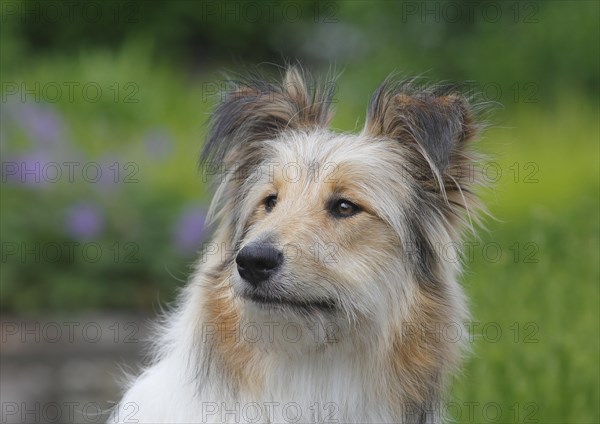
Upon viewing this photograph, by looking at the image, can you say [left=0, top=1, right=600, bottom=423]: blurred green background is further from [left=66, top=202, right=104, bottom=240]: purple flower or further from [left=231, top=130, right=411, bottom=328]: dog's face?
[left=231, top=130, right=411, bottom=328]: dog's face

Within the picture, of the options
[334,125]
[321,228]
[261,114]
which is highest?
[261,114]

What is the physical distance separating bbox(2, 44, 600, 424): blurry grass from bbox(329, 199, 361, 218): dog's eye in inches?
33.7

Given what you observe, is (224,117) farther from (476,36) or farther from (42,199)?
(476,36)

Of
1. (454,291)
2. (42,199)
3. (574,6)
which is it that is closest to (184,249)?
(42,199)

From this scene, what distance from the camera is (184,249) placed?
8898 mm

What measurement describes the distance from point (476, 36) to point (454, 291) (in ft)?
35.3

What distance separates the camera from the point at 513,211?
1005 centimetres

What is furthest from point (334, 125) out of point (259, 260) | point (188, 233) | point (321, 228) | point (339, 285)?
point (259, 260)

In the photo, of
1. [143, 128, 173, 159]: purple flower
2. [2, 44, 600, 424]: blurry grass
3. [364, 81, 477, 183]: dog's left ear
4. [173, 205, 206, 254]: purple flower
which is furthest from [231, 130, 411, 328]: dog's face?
[143, 128, 173, 159]: purple flower

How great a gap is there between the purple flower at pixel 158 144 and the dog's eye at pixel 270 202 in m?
5.52

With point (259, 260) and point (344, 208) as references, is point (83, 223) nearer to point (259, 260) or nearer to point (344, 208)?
point (344, 208)

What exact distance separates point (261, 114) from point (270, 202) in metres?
0.52

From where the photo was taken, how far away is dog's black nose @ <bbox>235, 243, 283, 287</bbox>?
13.7 feet

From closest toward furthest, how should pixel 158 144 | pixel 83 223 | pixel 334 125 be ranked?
pixel 83 223, pixel 158 144, pixel 334 125
